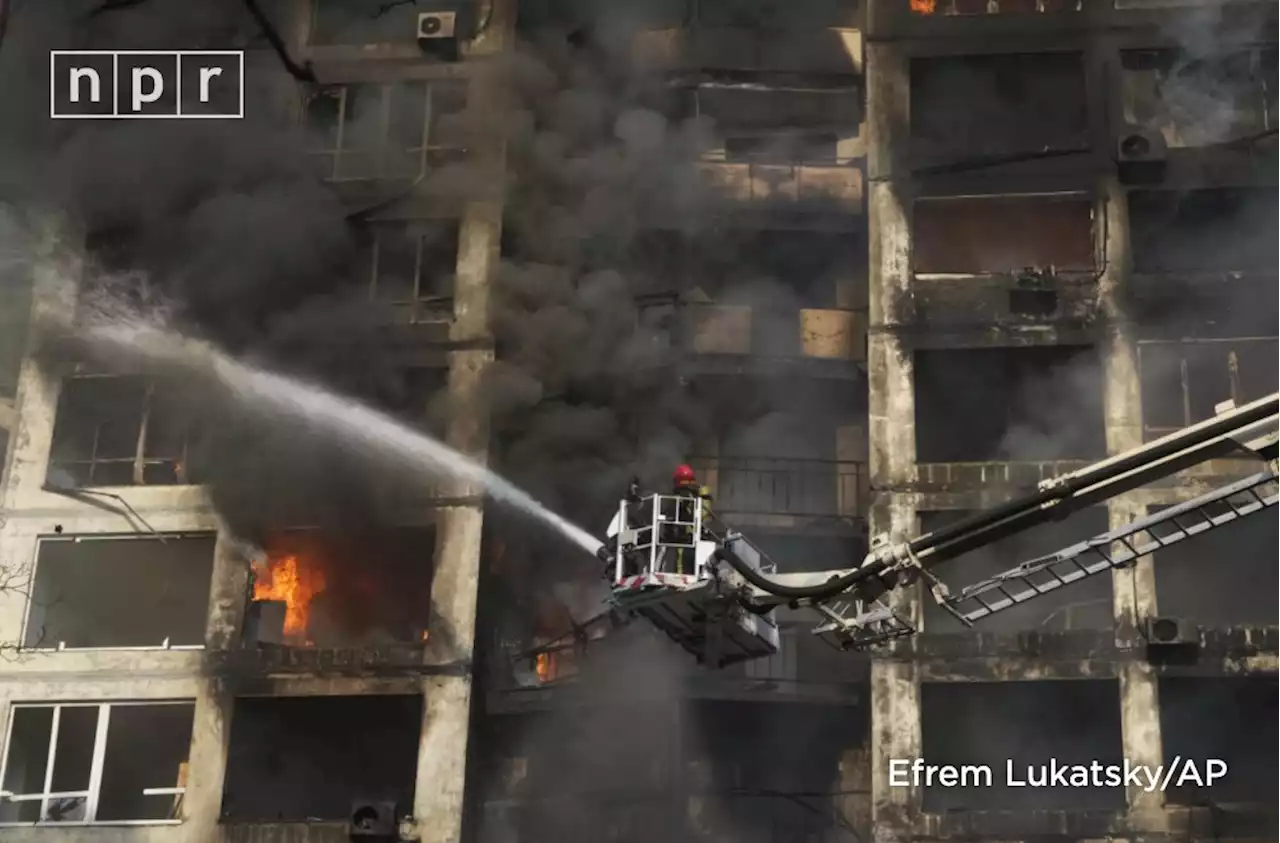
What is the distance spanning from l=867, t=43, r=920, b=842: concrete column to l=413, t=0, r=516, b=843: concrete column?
5.50 m

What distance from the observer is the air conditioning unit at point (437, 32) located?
23500 millimetres

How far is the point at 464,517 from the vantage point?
21.3 meters

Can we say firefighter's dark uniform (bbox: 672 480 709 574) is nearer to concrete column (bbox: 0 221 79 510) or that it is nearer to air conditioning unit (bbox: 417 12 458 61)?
air conditioning unit (bbox: 417 12 458 61)

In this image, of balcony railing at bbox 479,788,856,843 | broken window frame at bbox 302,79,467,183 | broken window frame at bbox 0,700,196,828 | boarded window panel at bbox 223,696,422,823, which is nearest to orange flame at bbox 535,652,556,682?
balcony railing at bbox 479,788,856,843

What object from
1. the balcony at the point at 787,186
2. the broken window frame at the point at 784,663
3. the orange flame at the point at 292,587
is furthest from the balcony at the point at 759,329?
the orange flame at the point at 292,587

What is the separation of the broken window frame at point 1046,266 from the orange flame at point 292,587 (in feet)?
32.2

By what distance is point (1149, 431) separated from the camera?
20766mm

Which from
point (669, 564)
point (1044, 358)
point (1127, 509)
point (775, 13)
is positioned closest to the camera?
point (669, 564)

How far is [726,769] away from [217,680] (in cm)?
722

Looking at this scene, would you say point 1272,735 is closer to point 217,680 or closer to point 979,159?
point 979,159

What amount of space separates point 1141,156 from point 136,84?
15548mm

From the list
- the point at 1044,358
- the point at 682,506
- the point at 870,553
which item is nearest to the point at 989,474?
the point at 1044,358

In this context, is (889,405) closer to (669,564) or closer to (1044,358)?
(1044,358)

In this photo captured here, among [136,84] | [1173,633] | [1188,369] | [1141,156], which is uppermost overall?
[136,84]
